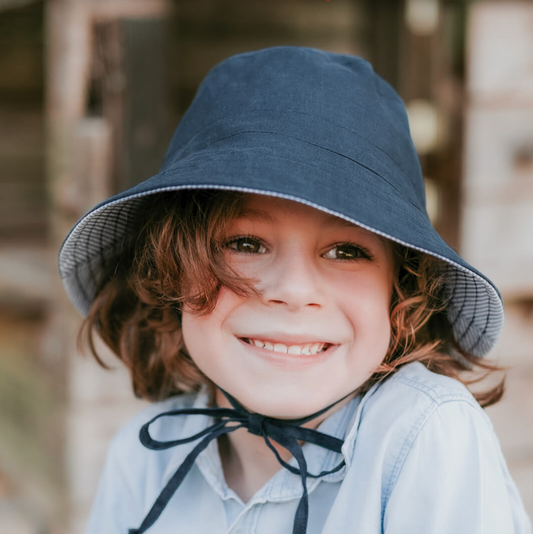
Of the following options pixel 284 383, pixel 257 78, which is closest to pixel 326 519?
pixel 284 383

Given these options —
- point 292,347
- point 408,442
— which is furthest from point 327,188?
point 408,442

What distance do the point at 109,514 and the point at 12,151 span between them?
234 centimetres

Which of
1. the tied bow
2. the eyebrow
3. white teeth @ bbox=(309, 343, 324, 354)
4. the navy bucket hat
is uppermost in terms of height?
the navy bucket hat

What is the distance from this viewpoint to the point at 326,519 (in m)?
1.01

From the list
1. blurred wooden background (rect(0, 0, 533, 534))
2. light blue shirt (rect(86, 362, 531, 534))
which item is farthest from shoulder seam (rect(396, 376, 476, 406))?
blurred wooden background (rect(0, 0, 533, 534))

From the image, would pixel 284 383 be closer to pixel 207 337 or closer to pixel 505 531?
pixel 207 337

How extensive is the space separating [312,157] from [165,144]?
1.17 m

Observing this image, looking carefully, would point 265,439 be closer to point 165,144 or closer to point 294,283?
point 294,283

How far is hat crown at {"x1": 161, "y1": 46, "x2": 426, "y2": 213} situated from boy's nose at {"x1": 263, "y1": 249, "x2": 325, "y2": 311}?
6.9 inches

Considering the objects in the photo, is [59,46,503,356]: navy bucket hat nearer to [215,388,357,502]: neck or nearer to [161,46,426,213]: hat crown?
[161,46,426,213]: hat crown

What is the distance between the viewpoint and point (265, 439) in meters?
1.08

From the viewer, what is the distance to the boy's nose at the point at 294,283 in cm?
95

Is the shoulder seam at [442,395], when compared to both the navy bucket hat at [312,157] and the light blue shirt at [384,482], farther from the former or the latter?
the navy bucket hat at [312,157]

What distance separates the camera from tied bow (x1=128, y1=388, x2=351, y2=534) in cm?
101
